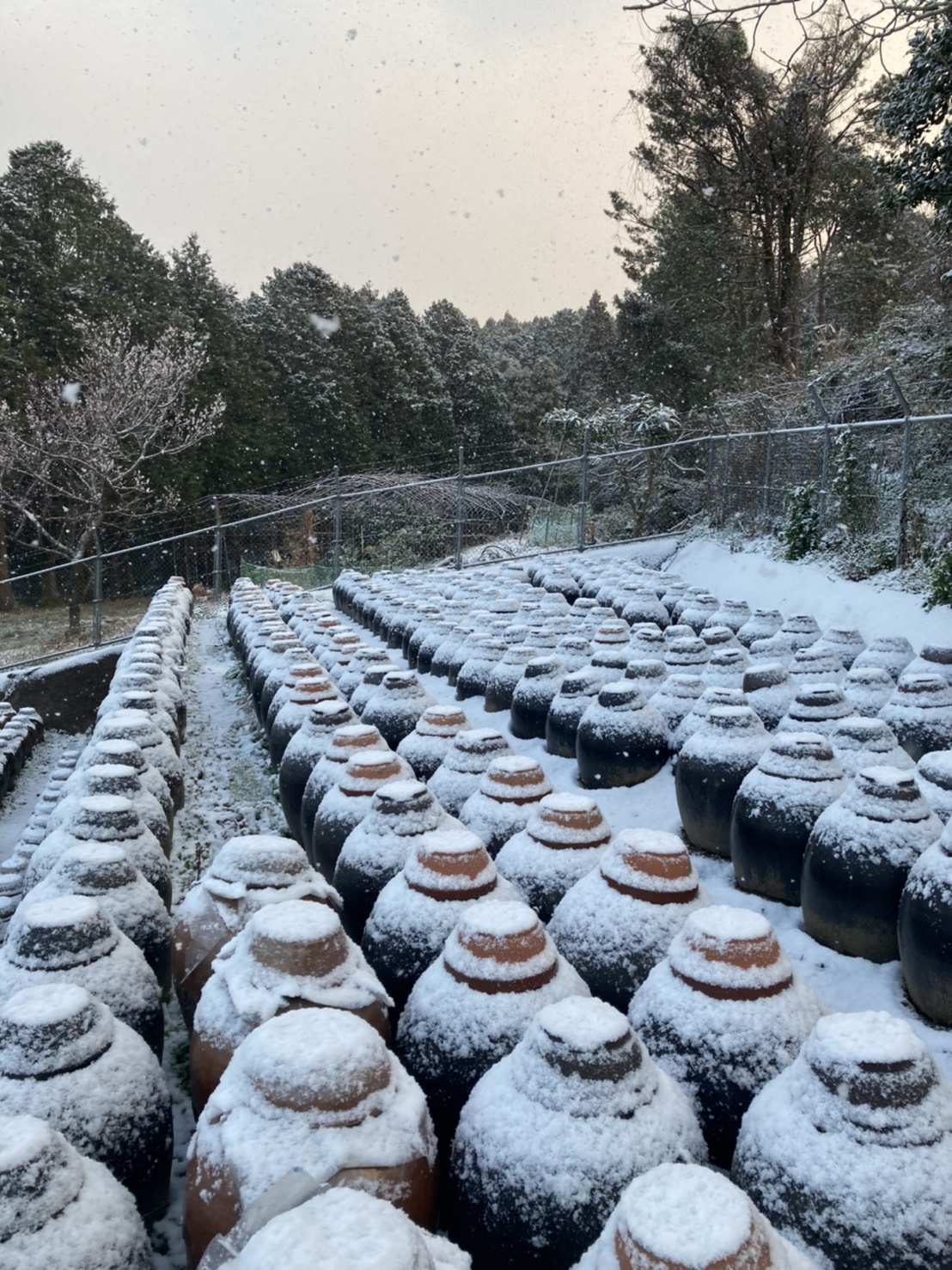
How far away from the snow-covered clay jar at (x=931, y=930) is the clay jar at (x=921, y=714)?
6.08ft

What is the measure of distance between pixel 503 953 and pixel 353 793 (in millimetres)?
1900

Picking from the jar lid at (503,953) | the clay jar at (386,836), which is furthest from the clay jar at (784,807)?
the jar lid at (503,953)

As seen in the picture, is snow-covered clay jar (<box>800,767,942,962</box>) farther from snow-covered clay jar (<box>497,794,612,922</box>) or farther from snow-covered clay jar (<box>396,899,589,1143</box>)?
snow-covered clay jar (<box>396,899,589,1143</box>)

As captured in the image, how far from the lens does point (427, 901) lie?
9.93 ft

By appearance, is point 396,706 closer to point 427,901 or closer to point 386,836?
point 386,836

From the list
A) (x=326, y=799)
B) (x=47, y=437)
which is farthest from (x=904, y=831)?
(x=47, y=437)

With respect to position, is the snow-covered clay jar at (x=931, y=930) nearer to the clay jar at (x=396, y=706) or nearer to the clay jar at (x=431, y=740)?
the clay jar at (x=431, y=740)

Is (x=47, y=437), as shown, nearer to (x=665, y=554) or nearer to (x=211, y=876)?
(x=665, y=554)

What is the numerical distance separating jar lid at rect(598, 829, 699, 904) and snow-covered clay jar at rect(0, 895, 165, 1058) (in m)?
1.53

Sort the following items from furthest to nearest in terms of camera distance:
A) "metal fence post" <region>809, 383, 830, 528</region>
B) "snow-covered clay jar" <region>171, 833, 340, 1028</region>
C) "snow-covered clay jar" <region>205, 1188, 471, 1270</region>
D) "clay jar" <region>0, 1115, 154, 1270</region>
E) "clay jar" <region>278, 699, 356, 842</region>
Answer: "metal fence post" <region>809, 383, 830, 528</region> → "clay jar" <region>278, 699, 356, 842</region> → "snow-covered clay jar" <region>171, 833, 340, 1028</region> → "clay jar" <region>0, 1115, 154, 1270</region> → "snow-covered clay jar" <region>205, 1188, 471, 1270</region>

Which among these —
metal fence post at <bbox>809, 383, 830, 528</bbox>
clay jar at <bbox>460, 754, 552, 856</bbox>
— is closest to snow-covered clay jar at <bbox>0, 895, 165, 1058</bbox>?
clay jar at <bbox>460, 754, 552, 856</bbox>

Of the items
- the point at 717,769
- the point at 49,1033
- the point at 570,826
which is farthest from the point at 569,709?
the point at 49,1033

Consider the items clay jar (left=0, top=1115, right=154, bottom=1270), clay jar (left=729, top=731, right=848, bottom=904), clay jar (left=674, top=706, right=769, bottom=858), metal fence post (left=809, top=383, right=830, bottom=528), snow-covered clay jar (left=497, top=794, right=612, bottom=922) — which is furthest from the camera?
metal fence post (left=809, top=383, right=830, bottom=528)

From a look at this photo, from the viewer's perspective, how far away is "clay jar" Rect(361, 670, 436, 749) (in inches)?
240
